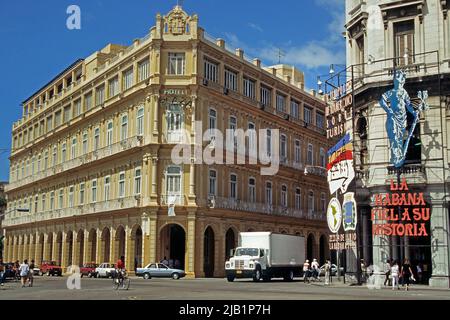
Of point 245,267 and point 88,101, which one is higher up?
point 88,101

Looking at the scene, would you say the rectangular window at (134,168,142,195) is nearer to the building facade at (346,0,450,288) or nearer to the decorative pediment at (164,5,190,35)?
the decorative pediment at (164,5,190,35)

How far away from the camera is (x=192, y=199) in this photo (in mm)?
45375

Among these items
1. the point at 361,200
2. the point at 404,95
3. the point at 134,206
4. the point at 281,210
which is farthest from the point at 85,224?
the point at 404,95

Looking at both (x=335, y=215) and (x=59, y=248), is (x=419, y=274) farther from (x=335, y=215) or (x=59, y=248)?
(x=59, y=248)

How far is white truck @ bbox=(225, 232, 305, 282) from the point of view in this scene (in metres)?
38.4

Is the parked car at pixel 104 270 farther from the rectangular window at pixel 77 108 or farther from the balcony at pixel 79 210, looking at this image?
the rectangular window at pixel 77 108

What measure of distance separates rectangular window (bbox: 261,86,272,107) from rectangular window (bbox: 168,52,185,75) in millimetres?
10631

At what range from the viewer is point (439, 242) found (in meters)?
30.2

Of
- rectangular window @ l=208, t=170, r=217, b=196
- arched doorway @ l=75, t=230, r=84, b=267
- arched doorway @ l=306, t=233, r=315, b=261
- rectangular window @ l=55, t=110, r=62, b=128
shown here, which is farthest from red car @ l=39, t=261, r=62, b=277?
arched doorway @ l=306, t=233, r=315, b=261

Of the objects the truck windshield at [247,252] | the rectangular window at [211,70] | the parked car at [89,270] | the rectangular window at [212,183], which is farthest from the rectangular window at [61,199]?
the truck windshield at [247,252]

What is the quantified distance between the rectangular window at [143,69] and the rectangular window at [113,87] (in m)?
4.21

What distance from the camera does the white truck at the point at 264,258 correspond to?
38.4 m

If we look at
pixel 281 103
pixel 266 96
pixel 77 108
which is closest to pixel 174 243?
pixel 266 96

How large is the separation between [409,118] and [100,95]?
33041mm
